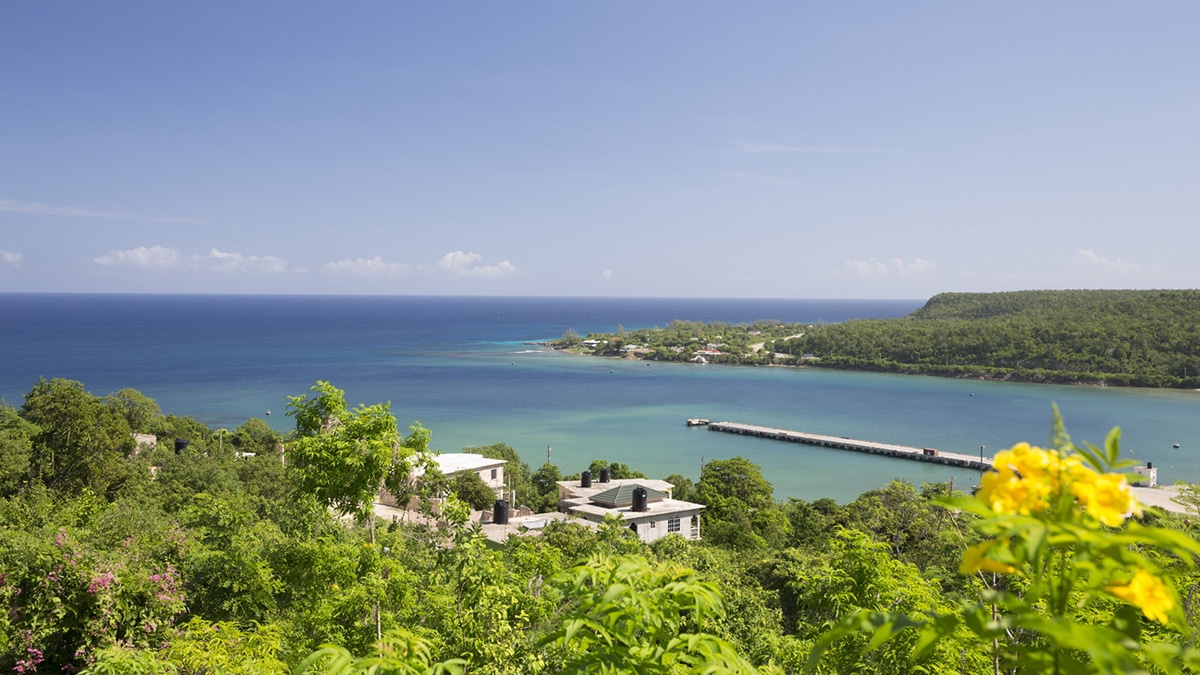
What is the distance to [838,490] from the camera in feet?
113

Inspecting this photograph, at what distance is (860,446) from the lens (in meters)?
44.8

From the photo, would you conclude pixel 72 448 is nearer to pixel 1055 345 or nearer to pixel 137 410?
pixel 137 410

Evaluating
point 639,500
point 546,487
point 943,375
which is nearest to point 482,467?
point 546,487

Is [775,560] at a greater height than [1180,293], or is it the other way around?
[1180,293]

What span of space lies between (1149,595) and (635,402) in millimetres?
60780

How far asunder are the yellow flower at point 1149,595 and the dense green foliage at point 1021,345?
8594 cm

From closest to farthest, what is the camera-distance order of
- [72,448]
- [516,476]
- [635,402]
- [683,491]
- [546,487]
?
[72,448] → [683,491] → [516,476] → [546,487] → [635,402]

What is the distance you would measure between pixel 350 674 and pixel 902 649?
326cm

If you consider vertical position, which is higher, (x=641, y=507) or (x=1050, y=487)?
(x=1050, y=487)

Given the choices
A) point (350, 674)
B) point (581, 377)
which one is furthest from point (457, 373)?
point (350, 674)

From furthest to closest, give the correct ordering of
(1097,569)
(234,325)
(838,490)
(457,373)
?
(234,325) → (457,373) → (838,490) → (1097,569)

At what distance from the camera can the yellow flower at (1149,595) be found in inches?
45.4

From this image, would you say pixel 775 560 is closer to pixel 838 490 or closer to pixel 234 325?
pixel 838 490

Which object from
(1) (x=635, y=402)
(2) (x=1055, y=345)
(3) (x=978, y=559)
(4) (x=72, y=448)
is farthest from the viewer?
(2) (x=1055, y=345)
